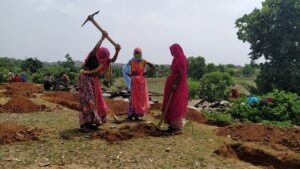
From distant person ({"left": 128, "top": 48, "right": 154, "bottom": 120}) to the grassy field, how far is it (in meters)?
1.59

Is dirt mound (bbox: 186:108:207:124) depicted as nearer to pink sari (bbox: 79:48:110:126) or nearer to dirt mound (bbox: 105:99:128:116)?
dirt mound (bbox: 105:99:128:116)

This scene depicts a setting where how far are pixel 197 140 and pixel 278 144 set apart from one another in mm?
1525

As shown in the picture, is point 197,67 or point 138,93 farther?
point 197,67

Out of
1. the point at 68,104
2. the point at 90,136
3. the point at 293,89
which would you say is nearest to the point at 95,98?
the point at 90,136

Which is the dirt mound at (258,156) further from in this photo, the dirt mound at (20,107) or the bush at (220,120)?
the dirt mound at (20,107)

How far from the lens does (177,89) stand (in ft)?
24.4

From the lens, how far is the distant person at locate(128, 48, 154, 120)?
28.7 ft

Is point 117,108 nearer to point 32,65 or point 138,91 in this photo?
point 138,91

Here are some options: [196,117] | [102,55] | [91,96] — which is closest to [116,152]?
[91,96]

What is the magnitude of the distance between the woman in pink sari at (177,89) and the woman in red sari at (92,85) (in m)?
1.23

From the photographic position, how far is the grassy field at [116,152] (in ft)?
17.9

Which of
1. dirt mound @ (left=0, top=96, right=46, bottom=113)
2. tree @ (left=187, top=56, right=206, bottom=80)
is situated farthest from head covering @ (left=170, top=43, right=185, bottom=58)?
tree @ (left=187, top=56, right=206, bottom=80)

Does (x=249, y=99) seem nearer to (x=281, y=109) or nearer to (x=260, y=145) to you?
(x=281, y=109)

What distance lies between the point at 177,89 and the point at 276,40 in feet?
56.8
